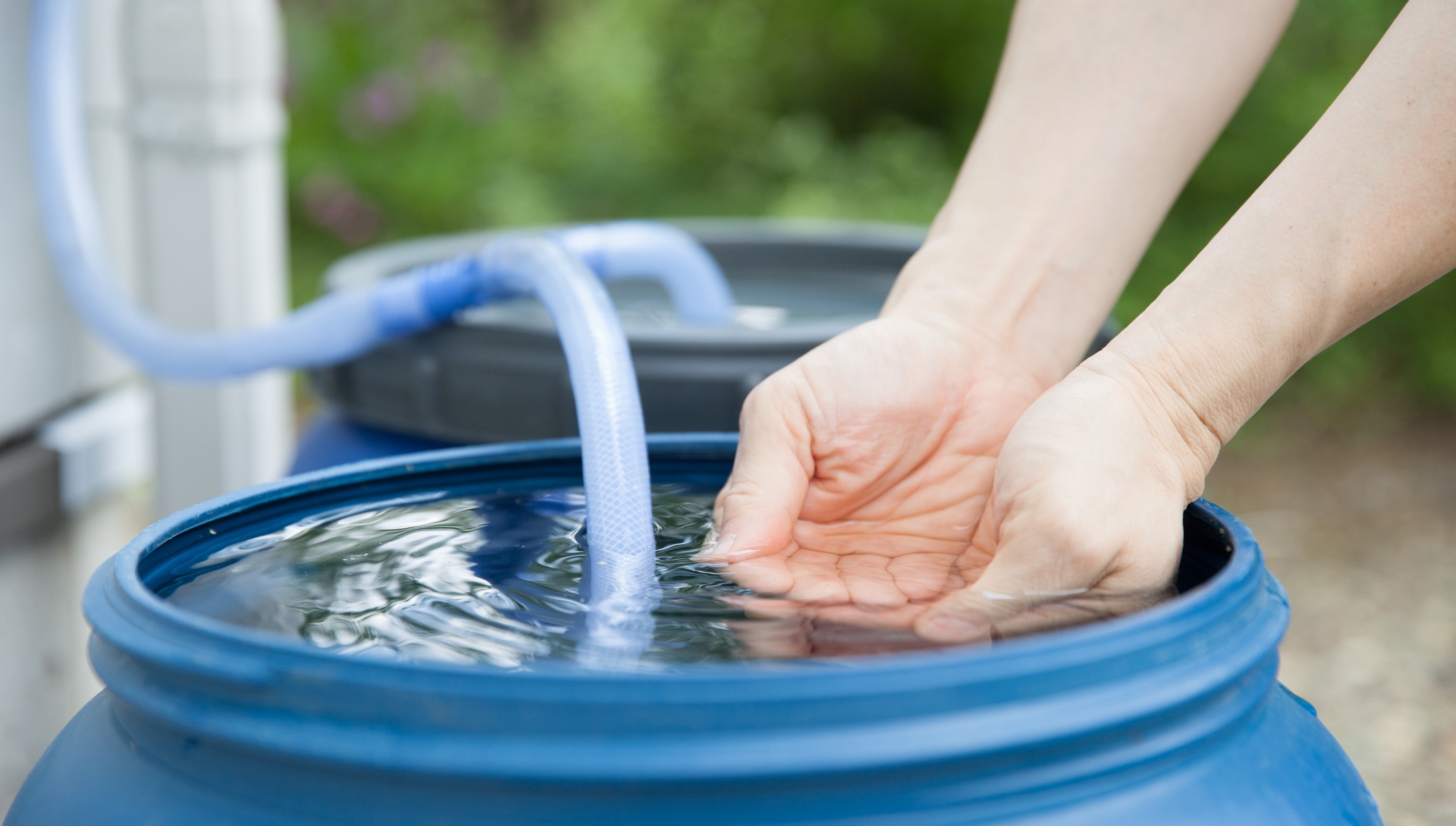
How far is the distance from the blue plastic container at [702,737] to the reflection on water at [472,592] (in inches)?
3.5

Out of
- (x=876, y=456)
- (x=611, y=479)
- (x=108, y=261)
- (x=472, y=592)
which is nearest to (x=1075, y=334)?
(x=876, y=456)

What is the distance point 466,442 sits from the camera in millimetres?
1221

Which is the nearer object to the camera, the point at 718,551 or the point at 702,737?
the point at 702,737

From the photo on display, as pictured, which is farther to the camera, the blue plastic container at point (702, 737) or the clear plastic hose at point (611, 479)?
the clear plastic hose at point (611, 479)

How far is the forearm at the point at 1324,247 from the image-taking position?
2.43 ft

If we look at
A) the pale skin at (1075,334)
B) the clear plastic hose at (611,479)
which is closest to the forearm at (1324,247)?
the pale skin at (1075,334)

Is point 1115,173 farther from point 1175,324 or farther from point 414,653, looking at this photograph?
point 414,653

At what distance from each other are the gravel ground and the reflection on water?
1.56m

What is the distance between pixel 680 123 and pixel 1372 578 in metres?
2.94

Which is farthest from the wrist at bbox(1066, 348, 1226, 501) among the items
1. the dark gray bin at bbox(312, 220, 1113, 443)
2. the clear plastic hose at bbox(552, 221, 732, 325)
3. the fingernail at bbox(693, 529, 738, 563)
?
the clear plastic hose at bbox(552, 221, 732, 325)

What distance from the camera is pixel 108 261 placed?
155 centimetres

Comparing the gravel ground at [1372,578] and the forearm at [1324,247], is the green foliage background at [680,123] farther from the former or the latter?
the forearm at [1324,247]

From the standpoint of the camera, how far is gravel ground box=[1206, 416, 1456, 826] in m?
2.04

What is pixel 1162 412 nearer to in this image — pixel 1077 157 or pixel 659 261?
pixel 1077 157
